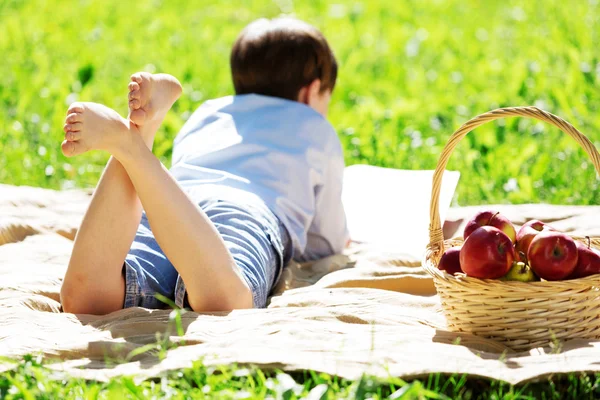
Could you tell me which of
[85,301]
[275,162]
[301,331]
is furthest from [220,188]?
[301,331]

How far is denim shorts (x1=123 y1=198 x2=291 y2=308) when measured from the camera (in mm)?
2615

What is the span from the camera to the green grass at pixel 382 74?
14.2ft

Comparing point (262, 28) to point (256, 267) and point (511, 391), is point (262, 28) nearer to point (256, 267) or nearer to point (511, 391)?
point (256, 267)

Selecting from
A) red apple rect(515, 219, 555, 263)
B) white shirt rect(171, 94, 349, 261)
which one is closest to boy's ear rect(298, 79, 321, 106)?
white shirt rect(171, 94, 349, 261)

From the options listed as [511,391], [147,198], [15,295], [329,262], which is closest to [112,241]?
[147,198]

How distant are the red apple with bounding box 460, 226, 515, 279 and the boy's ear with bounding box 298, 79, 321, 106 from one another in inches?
50.3

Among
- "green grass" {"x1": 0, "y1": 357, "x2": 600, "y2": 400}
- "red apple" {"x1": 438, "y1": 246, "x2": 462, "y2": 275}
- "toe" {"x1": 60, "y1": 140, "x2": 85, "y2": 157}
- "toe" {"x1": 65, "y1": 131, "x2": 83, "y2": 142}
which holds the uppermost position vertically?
"toe" {"x1": 65, "y1": 131, "x2": 83, "y2": 142}

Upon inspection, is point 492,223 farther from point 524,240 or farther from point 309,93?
point 309,93

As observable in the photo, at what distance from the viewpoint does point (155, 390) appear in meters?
1.93

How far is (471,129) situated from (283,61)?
110cm

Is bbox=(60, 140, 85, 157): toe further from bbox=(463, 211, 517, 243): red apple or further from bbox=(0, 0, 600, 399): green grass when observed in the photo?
bbox=(463, 211, 517, 243): red apple

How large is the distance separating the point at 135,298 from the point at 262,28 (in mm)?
1239

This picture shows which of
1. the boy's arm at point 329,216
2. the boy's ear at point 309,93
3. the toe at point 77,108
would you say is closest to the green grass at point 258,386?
the toe at point 77,108

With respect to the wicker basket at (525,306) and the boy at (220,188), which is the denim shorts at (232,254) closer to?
the boy at (220,188)
